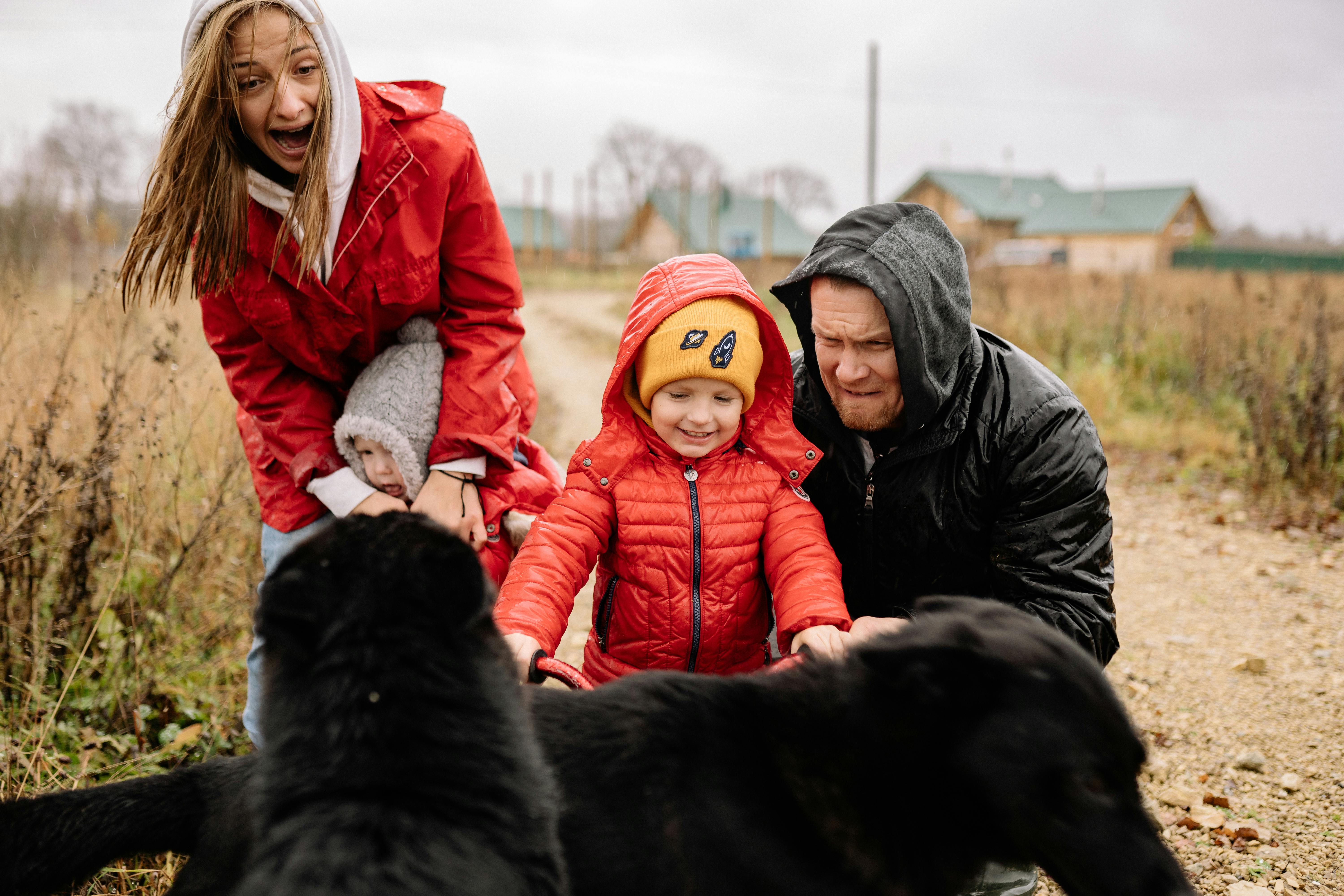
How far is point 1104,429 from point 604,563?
7597 mm

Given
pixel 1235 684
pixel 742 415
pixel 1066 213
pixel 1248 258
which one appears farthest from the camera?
pixel 1066 213

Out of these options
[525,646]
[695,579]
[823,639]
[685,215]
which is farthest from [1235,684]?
[685,215]

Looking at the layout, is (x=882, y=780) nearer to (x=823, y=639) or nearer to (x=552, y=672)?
(x=823, y=639)

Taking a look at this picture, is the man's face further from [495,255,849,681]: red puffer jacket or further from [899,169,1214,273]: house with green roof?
[899,169,1214,273]: house with green roof

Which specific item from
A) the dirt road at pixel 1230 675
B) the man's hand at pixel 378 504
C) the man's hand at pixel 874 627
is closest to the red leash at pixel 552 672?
the man's hand at pixel 874 627

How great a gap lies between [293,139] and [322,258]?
348mm

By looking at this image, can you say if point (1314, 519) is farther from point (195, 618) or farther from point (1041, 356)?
point (195, 618)

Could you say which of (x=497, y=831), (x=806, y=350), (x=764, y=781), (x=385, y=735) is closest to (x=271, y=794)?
(x=385, y=735)

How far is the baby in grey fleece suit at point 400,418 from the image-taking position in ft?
9.22

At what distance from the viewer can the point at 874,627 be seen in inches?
103

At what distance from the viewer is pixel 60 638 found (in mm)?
3434

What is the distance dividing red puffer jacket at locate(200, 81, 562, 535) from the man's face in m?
1.04

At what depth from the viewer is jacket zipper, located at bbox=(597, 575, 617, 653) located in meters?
2.97

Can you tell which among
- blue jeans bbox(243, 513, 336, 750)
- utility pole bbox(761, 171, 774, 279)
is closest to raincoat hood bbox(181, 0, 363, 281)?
blue jeans bbox(243, 513, 336, 750)
